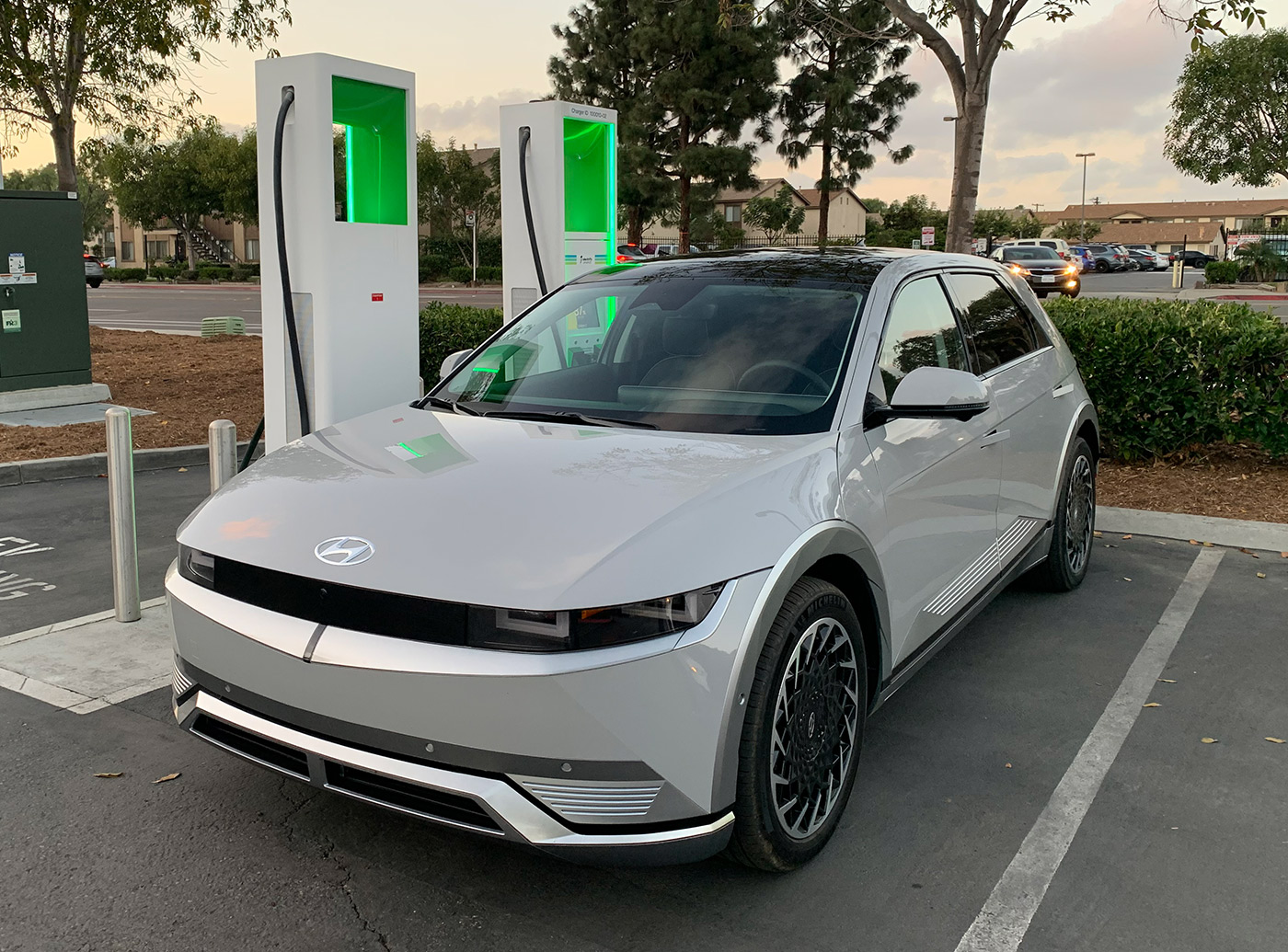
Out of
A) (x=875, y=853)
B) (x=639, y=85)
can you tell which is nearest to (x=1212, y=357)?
(x=875, y=853)

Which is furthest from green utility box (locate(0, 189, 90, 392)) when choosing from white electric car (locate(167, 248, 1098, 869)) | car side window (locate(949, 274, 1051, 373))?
car side window (locate(949, 274, 1051, 373))

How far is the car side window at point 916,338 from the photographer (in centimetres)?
379

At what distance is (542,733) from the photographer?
2.51m

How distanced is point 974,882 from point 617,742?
3.95 feet

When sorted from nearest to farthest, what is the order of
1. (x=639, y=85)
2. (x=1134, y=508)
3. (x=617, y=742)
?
(x=617, y=742) < (x=1134, y=508) < (x=639, y=85)

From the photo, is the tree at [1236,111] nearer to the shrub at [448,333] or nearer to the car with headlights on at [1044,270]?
the car with headlights on at [1044,270]

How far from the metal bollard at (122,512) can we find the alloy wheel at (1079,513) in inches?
167

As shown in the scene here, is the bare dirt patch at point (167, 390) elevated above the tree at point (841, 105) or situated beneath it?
situated beneath

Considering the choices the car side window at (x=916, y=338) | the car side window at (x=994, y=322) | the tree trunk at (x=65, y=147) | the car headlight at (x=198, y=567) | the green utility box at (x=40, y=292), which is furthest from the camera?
the tree trunk at (x=65, y=147)

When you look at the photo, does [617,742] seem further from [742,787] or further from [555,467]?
[555,467]

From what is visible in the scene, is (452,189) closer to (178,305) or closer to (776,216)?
(776,216)

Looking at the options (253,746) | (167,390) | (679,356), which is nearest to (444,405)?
(679,356)

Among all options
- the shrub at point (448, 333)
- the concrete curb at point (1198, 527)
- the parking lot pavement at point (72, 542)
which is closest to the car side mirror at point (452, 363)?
the parking lot pavement at point (72, 542)

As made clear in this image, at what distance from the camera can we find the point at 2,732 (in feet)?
12.9
